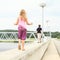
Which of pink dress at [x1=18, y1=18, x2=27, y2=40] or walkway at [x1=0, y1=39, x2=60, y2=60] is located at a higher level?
pink dress at [x1=18, y1=18, x2=27, y2=40]

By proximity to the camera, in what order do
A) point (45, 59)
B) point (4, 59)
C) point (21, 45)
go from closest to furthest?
point (4, 59) < point (21, 45) < point (45, 59)

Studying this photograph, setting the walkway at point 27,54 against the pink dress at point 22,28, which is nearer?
the walkway at point 27,54

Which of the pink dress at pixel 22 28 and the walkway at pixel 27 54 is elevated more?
the pink dress at pixel 22 28

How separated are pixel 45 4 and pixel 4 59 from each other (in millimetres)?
38036

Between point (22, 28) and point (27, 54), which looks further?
point (22, 28)

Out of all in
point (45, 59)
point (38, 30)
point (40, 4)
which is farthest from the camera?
point (40, 4)

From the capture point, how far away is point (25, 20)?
12.3 meters

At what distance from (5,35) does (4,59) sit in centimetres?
18597

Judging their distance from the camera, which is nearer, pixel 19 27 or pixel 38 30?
pixel 19 27

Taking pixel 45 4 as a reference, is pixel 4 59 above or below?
below

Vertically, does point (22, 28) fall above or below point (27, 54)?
above

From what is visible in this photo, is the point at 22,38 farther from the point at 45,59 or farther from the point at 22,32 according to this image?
the point at 45,59

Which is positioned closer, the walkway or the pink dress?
the walkway

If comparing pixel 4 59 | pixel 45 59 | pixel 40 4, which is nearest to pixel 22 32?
pixel 4 59
